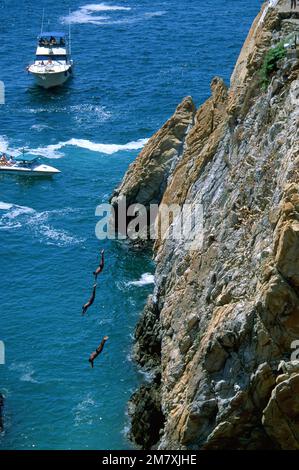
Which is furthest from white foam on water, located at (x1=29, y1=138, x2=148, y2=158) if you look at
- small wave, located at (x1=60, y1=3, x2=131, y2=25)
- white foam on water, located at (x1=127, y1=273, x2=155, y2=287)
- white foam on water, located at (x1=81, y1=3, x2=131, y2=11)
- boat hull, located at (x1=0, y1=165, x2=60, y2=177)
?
white foam on water, located at (x1=81, y1=3, x2=131, y2=11)

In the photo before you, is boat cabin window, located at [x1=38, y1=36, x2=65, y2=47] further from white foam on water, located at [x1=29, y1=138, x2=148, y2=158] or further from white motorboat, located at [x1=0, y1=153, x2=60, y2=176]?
white motorboat, located at [x1=0, y1=153, x2=60, y2=176]

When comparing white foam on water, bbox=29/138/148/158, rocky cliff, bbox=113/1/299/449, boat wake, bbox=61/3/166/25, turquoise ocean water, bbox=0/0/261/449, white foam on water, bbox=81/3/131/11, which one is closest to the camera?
rocky cliff, bbox=113/1/299/449

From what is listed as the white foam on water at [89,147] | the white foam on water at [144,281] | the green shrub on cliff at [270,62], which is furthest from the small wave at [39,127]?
the green shrub on cliff at [270,62]

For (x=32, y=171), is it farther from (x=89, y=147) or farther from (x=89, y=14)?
(x=89, y=14)

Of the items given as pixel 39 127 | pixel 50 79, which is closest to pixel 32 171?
pixel 39 127

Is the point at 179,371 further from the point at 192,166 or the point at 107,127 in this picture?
the point at 107,127
